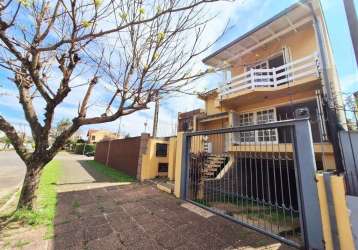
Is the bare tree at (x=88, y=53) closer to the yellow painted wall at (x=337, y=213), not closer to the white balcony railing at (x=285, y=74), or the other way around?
the yellow painted wall at (x=337, y=213)

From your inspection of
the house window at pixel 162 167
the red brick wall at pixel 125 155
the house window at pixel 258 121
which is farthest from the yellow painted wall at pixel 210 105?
the red brick wall at pixel 125 155

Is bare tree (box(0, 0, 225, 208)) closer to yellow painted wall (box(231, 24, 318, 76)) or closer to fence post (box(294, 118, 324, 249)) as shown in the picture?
fence post (box(294, 118, 324, 249))

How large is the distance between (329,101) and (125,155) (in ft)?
39.4

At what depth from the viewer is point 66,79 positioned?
4219 millimetres

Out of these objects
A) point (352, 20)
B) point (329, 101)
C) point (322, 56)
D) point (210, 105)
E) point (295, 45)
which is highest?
point (295, 45)

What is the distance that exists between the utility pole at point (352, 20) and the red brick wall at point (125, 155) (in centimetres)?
1020

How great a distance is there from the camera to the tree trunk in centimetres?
439

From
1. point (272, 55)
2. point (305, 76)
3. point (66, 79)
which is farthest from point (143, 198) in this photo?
point (272, 55)

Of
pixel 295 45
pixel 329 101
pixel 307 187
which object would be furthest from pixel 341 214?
pixel 295 45

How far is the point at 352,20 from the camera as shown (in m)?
3.56

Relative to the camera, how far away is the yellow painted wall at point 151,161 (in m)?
10.3

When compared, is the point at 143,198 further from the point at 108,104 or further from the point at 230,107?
the point at 230,107

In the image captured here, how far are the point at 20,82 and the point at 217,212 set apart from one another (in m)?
5.97

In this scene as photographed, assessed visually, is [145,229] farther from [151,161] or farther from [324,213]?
[151,161]
